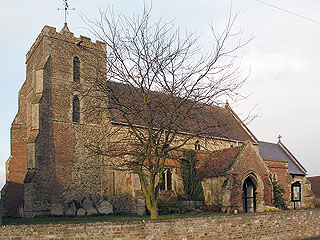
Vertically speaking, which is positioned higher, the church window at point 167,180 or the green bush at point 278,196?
the church window at point 167,180

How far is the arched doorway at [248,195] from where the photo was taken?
28.7 meters

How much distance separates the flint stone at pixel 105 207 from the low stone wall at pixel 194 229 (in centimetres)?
1182

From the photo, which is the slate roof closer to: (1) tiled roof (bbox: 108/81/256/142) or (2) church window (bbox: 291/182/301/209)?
(2) church window (bbox: 291/182/301/209)

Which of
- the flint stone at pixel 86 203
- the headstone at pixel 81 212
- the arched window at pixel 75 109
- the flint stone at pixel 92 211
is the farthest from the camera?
the arched window at pixel 75 109

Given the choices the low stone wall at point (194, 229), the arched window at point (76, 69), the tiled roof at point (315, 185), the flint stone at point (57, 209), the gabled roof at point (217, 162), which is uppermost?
the arched window at point (76, 69)

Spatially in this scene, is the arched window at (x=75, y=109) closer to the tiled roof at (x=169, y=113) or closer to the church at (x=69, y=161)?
the church at (x=69, y=161)

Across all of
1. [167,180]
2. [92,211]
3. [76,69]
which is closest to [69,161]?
[92,211]

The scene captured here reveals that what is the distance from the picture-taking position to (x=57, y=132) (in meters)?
25.9

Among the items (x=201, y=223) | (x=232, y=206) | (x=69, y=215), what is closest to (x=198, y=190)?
(x=232, y=206)

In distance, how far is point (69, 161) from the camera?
26.1 meters

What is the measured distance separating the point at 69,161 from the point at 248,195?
14800mm

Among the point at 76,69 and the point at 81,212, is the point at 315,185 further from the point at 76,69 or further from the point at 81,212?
the point at 76,69

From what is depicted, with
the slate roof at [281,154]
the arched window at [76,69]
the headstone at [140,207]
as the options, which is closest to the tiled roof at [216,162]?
the headstone at [140,207]

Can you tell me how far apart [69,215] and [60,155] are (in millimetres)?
4380
